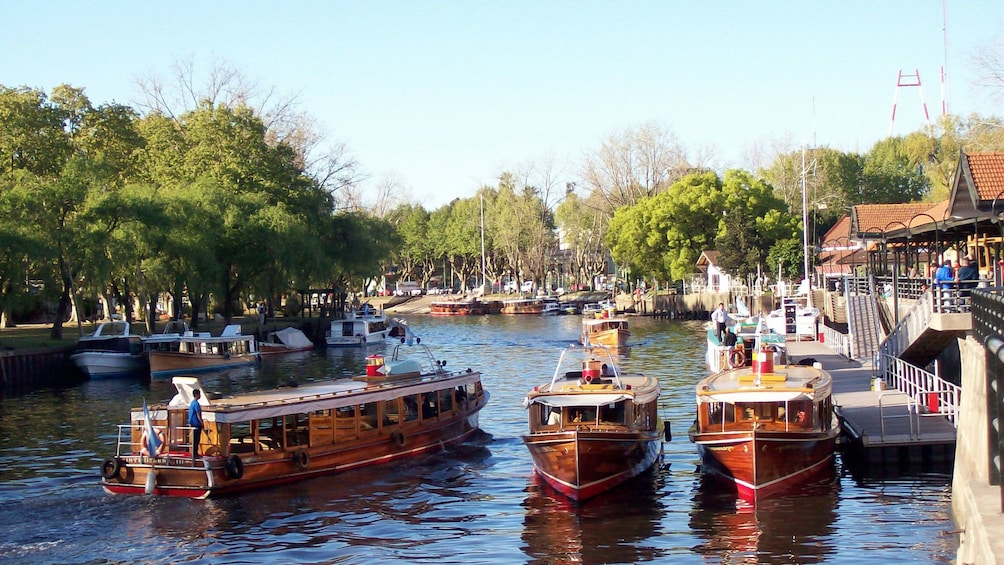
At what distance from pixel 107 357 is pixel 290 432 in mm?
30765

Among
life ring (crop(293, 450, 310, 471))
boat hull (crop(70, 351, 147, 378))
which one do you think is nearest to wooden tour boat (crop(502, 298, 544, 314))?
boat hull (crop(70, 351, 147, 378))

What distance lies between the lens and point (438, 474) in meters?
27.9

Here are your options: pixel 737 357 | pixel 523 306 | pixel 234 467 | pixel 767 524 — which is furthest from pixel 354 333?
pixel 767 524

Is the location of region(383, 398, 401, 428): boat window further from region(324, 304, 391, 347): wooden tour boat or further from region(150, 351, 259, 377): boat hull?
region(324, 304, 391, 347): wooden tour boat

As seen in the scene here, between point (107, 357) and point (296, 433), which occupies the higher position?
point (107, 357)

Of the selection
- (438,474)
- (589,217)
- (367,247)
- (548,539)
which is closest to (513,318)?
(589,217)

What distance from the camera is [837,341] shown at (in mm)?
47875

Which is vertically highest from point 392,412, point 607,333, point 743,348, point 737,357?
point 743,348

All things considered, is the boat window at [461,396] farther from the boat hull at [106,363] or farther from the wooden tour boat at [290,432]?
the boat hull at [106,363]

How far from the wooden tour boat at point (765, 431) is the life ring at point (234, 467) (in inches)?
419

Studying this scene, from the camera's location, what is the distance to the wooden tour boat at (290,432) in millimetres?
24453

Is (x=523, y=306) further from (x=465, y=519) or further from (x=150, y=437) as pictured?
(x=465, y=519)

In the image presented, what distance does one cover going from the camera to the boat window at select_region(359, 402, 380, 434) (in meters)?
28.3

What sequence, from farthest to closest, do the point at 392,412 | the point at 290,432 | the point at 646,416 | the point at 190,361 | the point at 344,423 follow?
the point at 190,361 → the point at 392,412 → the point at 344,423 → the point at 290,432 → the point at 646,416
